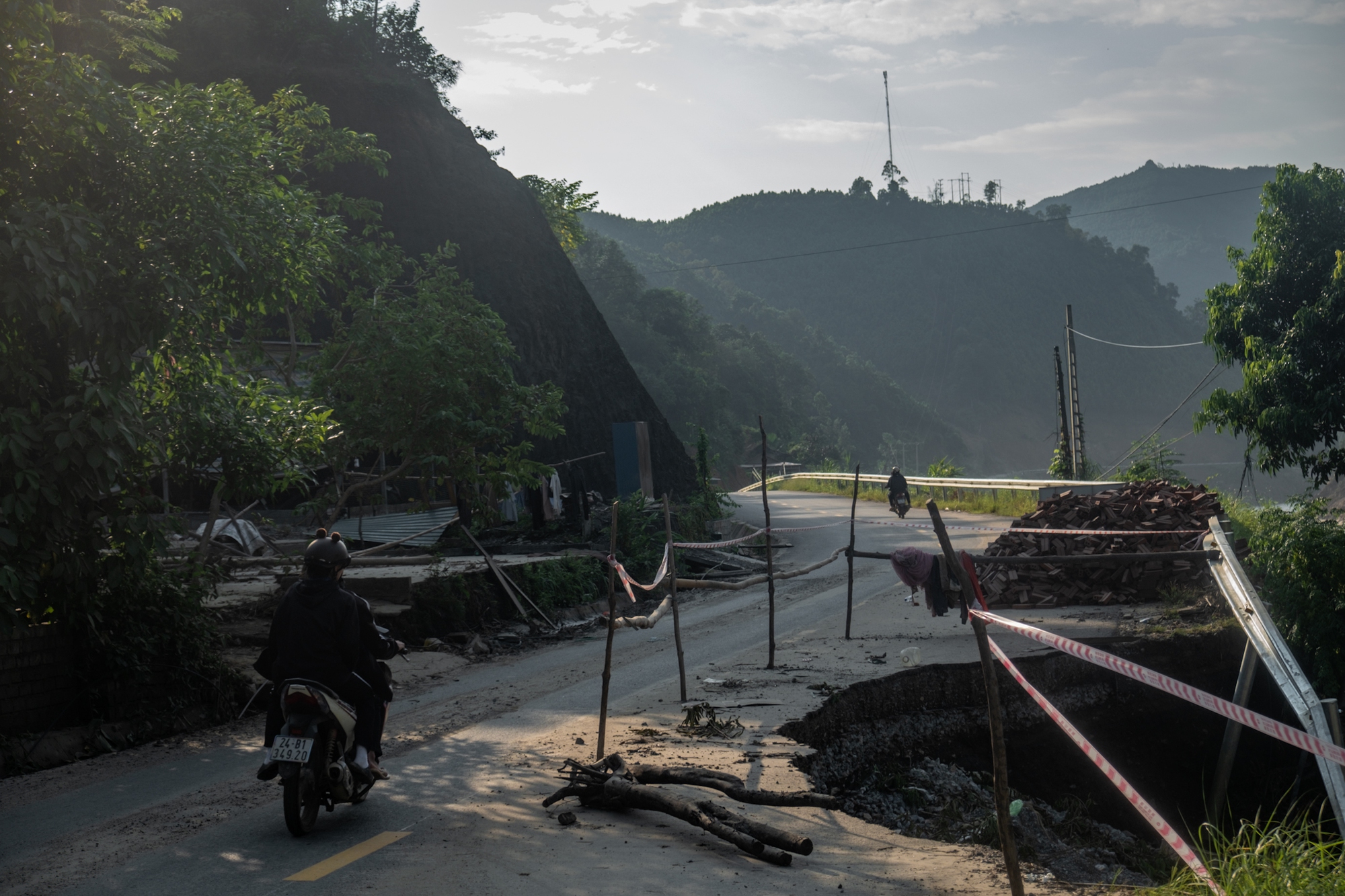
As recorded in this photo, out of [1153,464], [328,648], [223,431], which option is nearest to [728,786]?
[328,648]

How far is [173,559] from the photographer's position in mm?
9867

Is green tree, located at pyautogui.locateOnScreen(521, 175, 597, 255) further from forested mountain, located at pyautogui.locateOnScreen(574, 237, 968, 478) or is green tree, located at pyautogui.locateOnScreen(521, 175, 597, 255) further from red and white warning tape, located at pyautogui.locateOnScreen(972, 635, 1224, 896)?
red and white warning tape, located at pyautogui.locateOnScreen(972, 635, 1224, 896)

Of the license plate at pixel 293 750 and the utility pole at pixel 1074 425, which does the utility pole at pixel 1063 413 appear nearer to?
the utility pole at pixel 1074 425

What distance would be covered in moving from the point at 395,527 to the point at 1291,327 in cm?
1698

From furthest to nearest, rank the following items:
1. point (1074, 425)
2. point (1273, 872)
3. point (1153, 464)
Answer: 1. point (1074, 425)
2. point (1153, 464)
3. point (1273, 872)

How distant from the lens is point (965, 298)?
449 ft

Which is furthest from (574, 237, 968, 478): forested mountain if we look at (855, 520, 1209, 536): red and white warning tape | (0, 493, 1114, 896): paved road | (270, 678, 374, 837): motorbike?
(270, 678, 374, 837): motorbike

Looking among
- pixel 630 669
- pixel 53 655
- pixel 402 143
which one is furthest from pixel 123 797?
pixel 402 143

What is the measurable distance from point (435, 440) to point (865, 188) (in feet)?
502

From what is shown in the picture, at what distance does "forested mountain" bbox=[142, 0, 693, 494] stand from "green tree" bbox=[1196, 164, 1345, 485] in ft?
69.3

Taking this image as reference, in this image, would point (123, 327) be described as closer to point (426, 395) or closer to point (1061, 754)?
point (426, 395)

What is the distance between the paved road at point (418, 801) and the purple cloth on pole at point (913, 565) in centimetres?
81

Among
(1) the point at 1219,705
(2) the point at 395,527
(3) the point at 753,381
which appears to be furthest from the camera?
(3) the point at 753,381

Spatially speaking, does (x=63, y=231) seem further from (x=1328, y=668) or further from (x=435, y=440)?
(x=1328, y=668)
